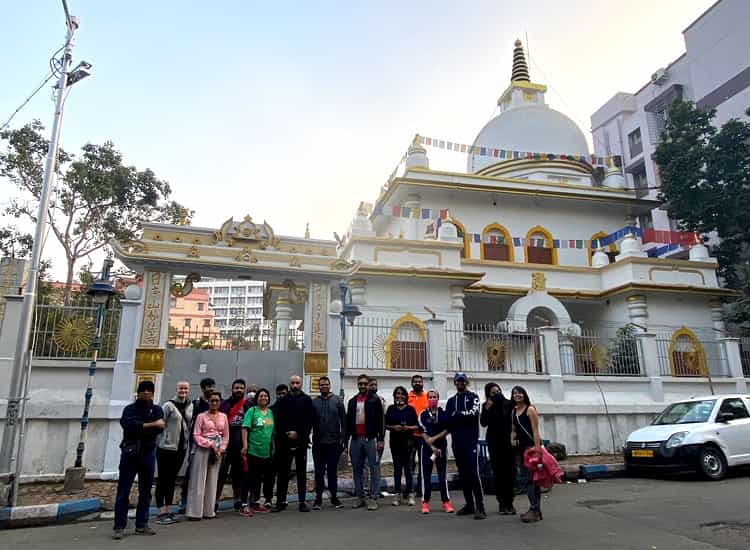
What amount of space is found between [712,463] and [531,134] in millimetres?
16812

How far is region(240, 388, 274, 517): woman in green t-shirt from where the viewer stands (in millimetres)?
6477

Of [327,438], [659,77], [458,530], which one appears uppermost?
[659,77]

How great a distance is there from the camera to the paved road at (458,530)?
4.88m

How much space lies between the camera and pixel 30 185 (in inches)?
704

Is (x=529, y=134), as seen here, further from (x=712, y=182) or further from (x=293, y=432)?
(x=293, y=432)

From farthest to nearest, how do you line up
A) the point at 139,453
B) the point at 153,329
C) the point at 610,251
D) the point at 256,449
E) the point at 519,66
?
1. the point at 519,66
2. the point at 610,251
3. the point at 153,329
4. the point at 256,449
5. the point at 139,453

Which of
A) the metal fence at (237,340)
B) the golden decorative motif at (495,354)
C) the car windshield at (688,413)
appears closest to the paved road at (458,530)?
the car windshield at (688,413)

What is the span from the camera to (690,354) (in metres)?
16.0

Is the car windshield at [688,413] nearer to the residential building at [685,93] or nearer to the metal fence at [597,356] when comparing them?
the metal fence at [597,356]

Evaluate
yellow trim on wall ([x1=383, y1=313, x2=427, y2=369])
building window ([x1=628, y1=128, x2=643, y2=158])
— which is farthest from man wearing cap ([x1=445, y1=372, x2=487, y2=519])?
building window ([x1=628, y1=128, x2=643, y2=158])

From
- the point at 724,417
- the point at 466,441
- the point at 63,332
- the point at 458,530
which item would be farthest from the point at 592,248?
the point at 63,332

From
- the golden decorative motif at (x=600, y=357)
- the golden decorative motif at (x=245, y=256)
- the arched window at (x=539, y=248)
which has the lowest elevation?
the golden decorative motif at (x=600, y=357)

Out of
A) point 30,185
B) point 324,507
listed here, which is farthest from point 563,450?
point 30,185

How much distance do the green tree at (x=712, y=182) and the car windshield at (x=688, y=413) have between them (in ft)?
30.6
